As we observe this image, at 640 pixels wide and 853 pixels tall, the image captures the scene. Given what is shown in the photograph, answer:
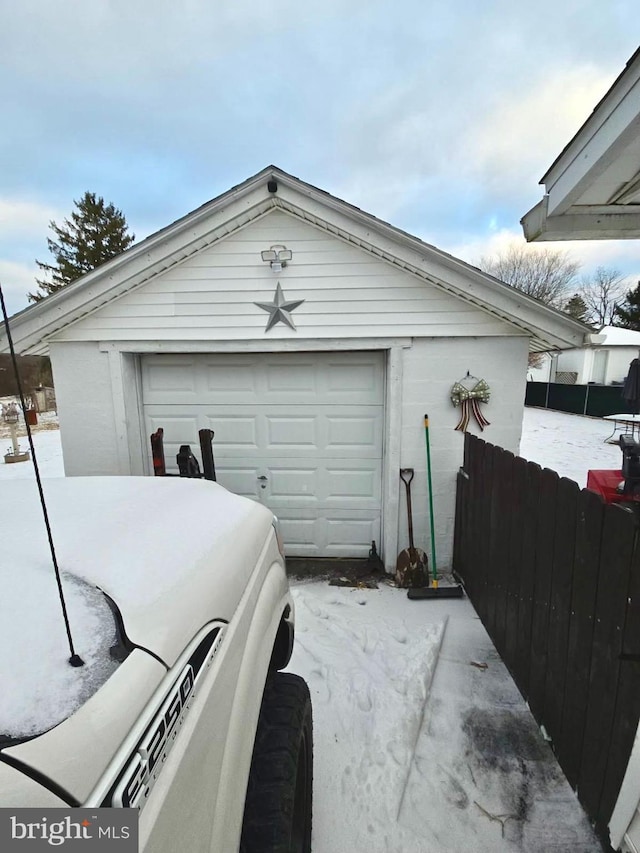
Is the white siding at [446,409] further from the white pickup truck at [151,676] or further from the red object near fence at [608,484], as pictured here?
the white pickup truck at [151,676]

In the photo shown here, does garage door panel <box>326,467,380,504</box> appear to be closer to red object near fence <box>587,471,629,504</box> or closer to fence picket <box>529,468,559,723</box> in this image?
red object near fence <box>587,471,629,504</box>

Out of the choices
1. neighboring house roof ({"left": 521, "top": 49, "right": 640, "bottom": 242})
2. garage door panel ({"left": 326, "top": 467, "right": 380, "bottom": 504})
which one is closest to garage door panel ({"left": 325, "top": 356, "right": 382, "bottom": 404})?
garage door panel ({"left": 326, "top": 467, "right": 380, "bottom": 504})

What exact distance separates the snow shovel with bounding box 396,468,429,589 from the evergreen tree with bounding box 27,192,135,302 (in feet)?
74.6

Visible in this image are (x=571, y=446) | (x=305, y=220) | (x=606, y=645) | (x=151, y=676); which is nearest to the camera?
(x=151, y=676)

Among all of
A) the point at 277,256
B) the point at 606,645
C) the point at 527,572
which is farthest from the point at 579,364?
the point at 606,645

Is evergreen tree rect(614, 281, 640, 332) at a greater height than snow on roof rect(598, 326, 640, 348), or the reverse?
evergreen tree rect(614, 281, 640, 332)

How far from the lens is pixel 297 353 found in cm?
473

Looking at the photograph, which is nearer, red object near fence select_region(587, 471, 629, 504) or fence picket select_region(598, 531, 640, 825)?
fence picket select_region(598, 531, 640, 825)

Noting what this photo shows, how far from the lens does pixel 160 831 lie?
Result: 0.72 metres

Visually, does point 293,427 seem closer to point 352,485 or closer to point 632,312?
point 352,485

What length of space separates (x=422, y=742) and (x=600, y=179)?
3.76 metres

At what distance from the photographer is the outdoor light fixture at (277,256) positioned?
4.22 meters

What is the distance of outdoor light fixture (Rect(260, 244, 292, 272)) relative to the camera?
4223 millimetres

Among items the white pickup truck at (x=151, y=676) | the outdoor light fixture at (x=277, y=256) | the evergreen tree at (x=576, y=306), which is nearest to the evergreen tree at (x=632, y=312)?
the evergreen tree at (x=576, y=306)
